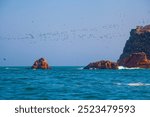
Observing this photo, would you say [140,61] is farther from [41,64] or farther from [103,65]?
[41,64]

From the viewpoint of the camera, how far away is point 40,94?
1880 inches

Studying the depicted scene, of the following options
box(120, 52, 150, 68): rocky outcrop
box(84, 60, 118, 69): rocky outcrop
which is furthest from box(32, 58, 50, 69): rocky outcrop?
box(120, 52, 150, 68): rocky outcrop

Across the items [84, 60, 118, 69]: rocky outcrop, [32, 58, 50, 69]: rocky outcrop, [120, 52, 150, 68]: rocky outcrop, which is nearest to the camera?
[32, 58, 50, 69]: rocky outcrop

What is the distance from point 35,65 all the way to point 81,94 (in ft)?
442

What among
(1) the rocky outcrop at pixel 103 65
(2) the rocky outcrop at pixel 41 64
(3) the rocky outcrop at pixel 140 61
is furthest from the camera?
(3) the rocky outcrop at pixel 140 61

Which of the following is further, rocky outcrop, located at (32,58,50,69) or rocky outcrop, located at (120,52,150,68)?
rocky outcrop, located at (120,52,150,68)

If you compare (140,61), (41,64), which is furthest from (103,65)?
(41,64)

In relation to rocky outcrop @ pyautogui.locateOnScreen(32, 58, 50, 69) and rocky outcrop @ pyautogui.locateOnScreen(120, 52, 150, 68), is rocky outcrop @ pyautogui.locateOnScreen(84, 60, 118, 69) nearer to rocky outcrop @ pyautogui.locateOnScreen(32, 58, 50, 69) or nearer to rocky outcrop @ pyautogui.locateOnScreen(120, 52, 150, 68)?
rocky outcrop @ pyautogui.locateOnScreen(120, 52, 150, 68)

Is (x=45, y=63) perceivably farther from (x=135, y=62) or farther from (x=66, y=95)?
(x=66, y=95)

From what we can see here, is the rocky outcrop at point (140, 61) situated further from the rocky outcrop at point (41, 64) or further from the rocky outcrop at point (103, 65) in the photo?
the rocky outcrop at point (41, 64)

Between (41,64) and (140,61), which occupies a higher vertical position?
(140,61)

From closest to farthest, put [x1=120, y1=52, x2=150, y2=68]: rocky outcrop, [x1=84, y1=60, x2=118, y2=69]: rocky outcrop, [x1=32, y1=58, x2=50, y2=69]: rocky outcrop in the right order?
[x1=32, y1=58, x2=50, y2=69]: rocky outcrop
[x1=84, y1=60, x2=118, y2=69]: rocky outcrop
[x1=120, y1=52, x2=150, y2=68]: rocky outcrop

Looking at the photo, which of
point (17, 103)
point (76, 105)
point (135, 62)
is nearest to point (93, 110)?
point (76, 105)

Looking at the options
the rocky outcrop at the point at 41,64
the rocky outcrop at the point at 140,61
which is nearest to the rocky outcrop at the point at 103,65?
Result: the rocky outcrop at the point at 140,61
